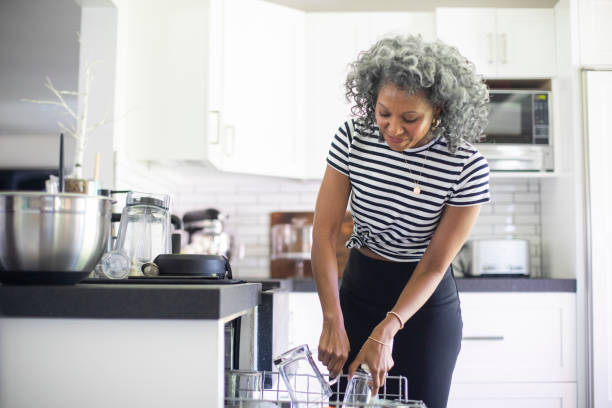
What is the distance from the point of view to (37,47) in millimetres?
2686

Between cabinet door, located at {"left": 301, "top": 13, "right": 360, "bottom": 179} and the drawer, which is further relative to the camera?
cabinet door, located at {"left": 301, "top": 13, "right": 360, "bottom": 179}

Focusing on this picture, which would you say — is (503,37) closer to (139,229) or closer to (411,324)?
(411,324)

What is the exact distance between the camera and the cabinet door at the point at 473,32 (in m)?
3.20

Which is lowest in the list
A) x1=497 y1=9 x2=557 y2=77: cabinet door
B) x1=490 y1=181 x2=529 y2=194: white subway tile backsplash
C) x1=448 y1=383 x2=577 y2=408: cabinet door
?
x1=448 y1=383 x2=577 y2=408: cabinet door

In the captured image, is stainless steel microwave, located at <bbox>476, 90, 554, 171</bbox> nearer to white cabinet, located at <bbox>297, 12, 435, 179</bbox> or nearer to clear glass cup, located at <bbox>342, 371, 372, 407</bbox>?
white cabinet, located at <bbox>297, 12, 435, 179</bbox>

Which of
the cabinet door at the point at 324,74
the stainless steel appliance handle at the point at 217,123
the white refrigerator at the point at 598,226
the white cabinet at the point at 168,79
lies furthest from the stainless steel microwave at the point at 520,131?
the white cabinet at the point at 168,79

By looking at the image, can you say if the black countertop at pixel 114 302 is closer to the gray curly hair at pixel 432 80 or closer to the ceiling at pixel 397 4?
the gray curly hair at pixel 432 80

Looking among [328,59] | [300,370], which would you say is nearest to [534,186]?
[328,59]

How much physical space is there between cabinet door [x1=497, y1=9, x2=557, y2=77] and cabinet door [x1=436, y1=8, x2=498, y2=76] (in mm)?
34

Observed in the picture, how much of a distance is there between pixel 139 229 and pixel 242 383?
601mm

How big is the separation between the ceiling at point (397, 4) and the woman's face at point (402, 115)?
86.2 inches

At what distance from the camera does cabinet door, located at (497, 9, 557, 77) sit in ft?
10.5

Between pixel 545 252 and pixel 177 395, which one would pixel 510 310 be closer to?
→ pixel 545 252

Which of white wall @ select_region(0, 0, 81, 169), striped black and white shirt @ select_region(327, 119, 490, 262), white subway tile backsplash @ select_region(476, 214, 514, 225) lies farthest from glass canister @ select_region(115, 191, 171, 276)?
white subway tile backsplash @ select_region(476, 214, 514, 225)
